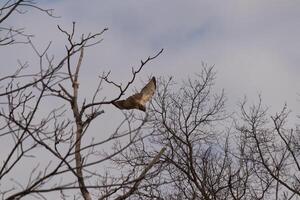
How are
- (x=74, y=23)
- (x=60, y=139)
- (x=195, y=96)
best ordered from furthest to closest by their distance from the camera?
(x=195, y=96), (x=74, y=23), (x=60, y=139)

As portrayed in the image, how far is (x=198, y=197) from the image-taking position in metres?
13.3

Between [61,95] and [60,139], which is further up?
[61,95]

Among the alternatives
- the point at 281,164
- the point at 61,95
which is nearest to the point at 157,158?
the point at 61,95

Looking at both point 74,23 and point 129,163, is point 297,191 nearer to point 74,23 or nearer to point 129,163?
point 129,163

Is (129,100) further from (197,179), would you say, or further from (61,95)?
(197,179)

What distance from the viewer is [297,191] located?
1301 centimetres

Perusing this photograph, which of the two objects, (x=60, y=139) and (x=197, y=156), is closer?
(x=60, y=139)

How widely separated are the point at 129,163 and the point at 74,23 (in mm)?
9999

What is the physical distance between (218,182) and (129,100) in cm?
1006

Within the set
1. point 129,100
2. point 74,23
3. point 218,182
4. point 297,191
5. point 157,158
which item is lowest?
point 157,158

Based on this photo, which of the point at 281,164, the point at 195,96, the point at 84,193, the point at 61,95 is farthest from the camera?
the point at 195,96

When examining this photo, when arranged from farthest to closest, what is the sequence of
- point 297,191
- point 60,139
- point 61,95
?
point 297,191 → point 61,95 → point 60,139

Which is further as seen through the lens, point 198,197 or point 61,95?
point 198,197

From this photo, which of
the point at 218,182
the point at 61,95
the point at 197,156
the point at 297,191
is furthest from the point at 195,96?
the point at 61,95
